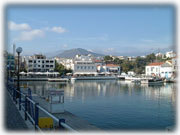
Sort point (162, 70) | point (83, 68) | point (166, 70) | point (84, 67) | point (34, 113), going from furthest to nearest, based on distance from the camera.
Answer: point (84, 67), point (83, 68), point (162, 70), point (166, 70), point (34, 113)

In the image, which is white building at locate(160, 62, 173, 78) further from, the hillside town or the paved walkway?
the paved walkway

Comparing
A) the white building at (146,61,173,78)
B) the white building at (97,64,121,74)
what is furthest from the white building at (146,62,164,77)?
the white building at (97,64,121,74)

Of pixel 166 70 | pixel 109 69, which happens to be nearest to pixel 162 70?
pixel 166 70

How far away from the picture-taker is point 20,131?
6.21 metres

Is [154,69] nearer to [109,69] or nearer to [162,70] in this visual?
[162,70]

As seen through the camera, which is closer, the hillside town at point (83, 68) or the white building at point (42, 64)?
the hillside town at point (83, 68)

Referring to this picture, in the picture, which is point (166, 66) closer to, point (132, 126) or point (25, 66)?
point (25, 66)

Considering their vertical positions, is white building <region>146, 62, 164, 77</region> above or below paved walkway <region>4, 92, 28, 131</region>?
above

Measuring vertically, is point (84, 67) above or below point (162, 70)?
above

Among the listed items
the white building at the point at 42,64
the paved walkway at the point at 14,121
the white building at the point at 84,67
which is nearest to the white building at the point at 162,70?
the white building at the point at 84,67

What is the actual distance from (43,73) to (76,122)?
57.8 metres

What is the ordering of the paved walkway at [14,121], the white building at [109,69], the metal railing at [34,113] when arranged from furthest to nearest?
the white building at [109,69]
the paved walkway at [14,121]
the metal railing at [34,113]

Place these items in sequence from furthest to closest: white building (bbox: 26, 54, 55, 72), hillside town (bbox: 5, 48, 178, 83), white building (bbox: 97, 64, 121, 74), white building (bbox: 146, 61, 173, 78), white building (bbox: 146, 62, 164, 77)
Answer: white building (bbox: 97, 64, 121, 74) < white building (bbox: 26, 54, 55, 72) < white building (bbox: 146, 62, 164, 77) < white building (bbox: 146, 61, 173, 78) < hillside town (bbox: 5, 48, 178, 83)

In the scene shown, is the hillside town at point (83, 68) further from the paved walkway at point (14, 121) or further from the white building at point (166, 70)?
the paved walkway at point (14, 121)
